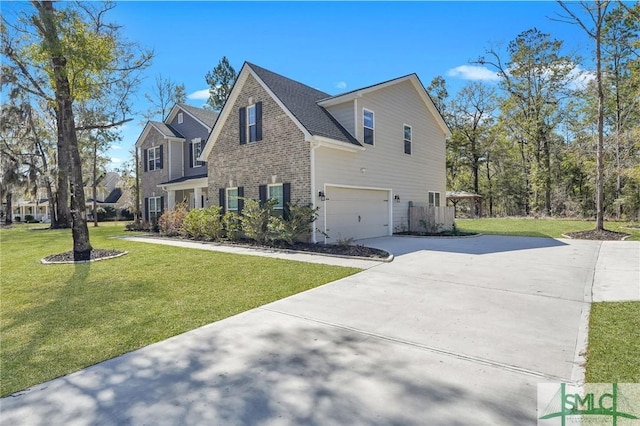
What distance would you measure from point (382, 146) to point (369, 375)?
43.4ft

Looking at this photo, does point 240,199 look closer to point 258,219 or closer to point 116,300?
point 258,219

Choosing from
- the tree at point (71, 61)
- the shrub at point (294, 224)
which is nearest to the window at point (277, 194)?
the shrub at point (294, 224)

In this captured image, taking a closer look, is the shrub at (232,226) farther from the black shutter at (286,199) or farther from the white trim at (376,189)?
the white trim at (376,189)

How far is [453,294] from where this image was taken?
234 inches

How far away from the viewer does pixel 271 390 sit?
9.91ft

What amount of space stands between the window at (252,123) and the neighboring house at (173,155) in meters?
7.91

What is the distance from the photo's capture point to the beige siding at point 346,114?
1422cm

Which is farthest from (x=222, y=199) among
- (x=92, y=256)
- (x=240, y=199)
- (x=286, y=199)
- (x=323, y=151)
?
(x=92, y=256)

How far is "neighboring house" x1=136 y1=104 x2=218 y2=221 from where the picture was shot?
72.2 ft

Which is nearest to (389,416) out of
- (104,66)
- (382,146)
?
(104,66)

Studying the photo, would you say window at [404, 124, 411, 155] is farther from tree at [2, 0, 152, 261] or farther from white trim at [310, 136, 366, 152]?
tree at [2, 0, 152, 261]

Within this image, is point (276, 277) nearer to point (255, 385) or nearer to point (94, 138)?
point (255, 385)

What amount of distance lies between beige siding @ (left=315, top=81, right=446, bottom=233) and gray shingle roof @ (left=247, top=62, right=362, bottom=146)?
0.68 meters

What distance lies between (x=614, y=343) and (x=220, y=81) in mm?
39987
